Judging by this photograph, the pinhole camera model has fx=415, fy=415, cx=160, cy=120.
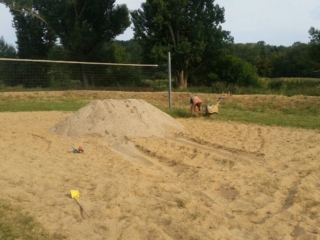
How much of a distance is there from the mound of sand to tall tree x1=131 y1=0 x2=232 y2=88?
1559 cm

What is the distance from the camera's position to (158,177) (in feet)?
19.2

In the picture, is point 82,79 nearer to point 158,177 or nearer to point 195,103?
point 195,103

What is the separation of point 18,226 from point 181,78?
78.6ft

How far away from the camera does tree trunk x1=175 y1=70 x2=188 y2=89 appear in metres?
27.3

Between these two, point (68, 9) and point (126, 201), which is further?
point (68, 9)

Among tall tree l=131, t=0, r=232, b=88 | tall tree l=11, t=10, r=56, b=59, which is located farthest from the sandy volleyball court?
tall tree l=11, t=10, r=56, b=59

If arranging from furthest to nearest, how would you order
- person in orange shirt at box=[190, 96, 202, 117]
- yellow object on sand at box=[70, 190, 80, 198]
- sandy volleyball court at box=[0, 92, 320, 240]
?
person in orange shirt at box=[190, 96, 202, 117]
yellow object on sand at box=[70, 190, 80, 198]
sandy volleyball court at box=[0, 92, 320, 240]

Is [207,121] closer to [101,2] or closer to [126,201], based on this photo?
[126,201]

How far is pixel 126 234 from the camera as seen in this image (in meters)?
3.76

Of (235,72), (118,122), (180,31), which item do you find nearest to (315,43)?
(235,72)

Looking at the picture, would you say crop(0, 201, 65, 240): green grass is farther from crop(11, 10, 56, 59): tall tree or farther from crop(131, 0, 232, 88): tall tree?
crop(11, 10, 56, 59): tall tree

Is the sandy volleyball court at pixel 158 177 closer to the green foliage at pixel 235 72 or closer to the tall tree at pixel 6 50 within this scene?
the green foliage at pixel 235 72

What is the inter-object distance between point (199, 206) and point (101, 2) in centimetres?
2943

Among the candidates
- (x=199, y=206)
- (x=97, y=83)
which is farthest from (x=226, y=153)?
(x=97, y=83)
